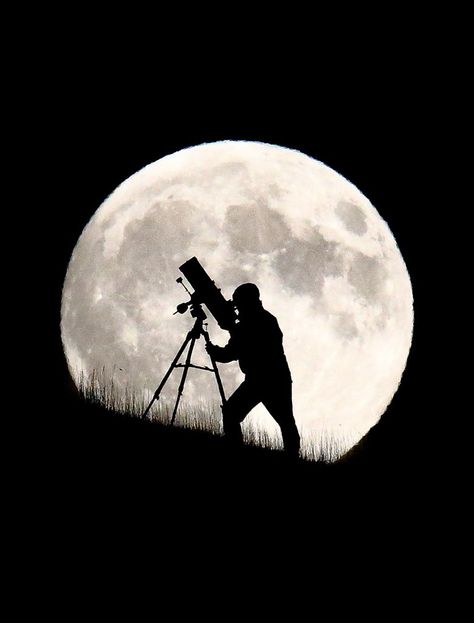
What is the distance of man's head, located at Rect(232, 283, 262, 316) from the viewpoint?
11516mm

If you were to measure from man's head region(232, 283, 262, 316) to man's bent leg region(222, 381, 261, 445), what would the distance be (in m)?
0.81

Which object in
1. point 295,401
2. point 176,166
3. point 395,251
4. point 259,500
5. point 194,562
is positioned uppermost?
point 176,166

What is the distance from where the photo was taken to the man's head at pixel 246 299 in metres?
11.5

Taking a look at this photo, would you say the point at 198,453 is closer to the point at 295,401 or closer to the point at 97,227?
the point at 295,401

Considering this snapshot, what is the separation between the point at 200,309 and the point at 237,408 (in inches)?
47.1

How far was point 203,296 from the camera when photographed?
11.8 m

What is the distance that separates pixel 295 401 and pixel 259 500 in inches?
97.1

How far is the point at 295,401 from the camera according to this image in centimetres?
1291

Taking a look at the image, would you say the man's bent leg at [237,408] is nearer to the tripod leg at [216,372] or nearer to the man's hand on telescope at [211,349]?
the tripod leg at [216,372]

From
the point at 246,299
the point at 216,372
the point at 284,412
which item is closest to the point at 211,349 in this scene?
the point at 216,372

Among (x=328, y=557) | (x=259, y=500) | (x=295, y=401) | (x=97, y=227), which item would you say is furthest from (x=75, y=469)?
(x=97, y=227)

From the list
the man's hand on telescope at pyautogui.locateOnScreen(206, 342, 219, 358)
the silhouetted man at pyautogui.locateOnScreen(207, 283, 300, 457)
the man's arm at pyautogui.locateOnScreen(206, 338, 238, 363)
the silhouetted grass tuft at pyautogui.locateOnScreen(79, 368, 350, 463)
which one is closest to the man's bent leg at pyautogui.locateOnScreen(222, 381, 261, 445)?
the silhouetted man at pyautogui.locateOnScreen(207, 283, 300, 457)

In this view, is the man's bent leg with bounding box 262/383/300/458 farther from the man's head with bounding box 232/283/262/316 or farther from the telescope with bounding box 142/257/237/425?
the man's head with bounding box 232/283/262/316

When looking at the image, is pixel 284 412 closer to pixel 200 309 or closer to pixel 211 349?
pixel 211 349
